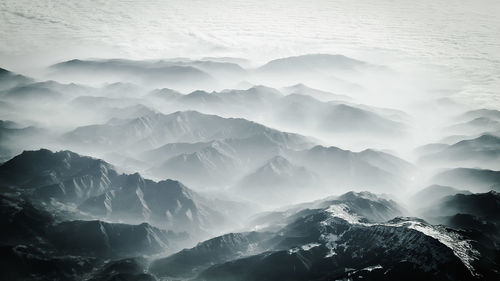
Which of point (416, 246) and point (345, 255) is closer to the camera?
point (416, 246)

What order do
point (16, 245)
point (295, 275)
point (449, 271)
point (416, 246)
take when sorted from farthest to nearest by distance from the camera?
1. point (16, 245)
2. point (295, 275)
3. point (416, 246)
4. point (449, 271)

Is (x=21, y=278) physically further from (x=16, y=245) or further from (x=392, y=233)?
(x=392, y=233)

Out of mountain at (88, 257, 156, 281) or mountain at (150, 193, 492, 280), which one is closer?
mountain at (150, 193, 492, 280)

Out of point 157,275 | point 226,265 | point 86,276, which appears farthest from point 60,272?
point 226,265

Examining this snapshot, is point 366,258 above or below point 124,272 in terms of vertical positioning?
above

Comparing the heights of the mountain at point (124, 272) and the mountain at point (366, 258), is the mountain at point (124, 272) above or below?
below

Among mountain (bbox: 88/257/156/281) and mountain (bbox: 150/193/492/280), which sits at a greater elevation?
mountain (bbox: 150/193/492/280)

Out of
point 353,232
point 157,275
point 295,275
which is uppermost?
point 353,232

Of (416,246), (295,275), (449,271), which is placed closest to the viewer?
(449,271)

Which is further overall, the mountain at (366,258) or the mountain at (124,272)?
the mountain at (124,272)

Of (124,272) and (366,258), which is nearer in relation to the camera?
(124,272)

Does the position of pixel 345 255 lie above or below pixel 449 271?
below
